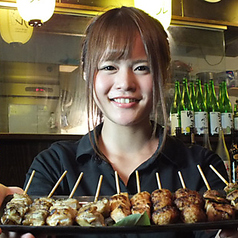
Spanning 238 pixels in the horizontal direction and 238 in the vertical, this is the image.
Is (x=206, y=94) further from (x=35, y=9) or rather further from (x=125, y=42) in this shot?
(x=125, y=42)

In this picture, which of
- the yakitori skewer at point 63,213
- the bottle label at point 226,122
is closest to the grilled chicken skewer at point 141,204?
the yakitori skewer at point 63,213

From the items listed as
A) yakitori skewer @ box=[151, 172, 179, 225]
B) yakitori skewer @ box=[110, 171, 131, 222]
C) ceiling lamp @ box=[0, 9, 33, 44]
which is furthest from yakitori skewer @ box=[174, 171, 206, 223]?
ceiling lamp @ box=[0, 9, 33, 44]

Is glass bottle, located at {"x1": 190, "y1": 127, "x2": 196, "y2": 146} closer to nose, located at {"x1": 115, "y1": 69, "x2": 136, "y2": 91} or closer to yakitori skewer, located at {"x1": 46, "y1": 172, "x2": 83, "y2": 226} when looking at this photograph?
nose, located at {"x1": 115, "y1": 69, "x2": 136, "y2": 91}

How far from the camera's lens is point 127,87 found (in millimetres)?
1250

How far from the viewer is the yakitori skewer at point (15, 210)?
0.94 meters

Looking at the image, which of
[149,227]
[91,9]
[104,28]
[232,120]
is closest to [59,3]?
[91,9]

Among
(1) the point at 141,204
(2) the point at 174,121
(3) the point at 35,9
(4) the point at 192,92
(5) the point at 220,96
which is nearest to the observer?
(1) the point at 141,204

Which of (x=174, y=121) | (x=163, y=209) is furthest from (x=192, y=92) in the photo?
(x=163, y=209)

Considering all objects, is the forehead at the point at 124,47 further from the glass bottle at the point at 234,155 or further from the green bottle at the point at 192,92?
the green bottle at the point at 192,92

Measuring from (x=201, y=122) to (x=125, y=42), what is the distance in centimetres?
192

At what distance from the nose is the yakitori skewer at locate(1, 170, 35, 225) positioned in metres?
0.46

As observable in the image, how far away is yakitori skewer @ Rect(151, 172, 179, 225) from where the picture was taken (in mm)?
1004

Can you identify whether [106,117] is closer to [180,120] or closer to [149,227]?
[149,227]

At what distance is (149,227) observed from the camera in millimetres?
832
